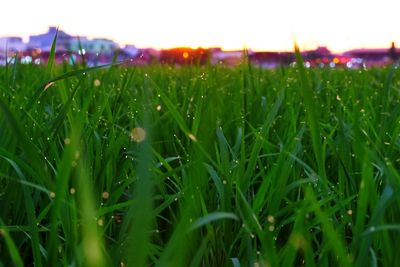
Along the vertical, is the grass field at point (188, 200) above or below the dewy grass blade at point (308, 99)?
below

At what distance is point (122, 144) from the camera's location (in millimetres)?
1168

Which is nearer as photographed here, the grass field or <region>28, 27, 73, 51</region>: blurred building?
the grass field

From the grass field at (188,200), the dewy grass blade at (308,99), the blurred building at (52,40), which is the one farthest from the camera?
the blurred building at (52,40)

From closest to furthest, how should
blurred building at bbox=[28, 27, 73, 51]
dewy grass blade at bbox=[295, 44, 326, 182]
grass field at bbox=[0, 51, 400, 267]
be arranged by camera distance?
grass field at bbox=[0, 51, 400, 267]
dewy grass blade at bbox=[295, 44, 326, 182]
blurred building at bbox=[28, 27, 73, 51]

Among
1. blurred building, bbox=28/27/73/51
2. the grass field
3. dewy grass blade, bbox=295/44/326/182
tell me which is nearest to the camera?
the grass field

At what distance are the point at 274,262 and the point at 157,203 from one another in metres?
0.49

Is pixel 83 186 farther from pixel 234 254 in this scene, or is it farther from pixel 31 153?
pixel 234 254

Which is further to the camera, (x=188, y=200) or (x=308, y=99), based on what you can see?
(x=308, y=99)

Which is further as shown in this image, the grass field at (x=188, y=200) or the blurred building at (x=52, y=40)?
the blurred building at (x=52, y=40)

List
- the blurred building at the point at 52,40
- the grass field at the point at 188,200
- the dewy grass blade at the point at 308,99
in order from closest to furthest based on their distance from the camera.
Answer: the grass field at the point at 188,200
the dewy grass blade at the point at 308,99
the blurred building at the point at 52,40

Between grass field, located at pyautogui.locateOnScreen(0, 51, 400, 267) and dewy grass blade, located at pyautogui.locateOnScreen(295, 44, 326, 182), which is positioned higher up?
dewy grass blade, located at pyautogui.locateOnScreen(295, 44, 326, 182)

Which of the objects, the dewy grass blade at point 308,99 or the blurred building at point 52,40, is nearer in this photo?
the dewy grass blade at point 308,99

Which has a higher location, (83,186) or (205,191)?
(83,186)

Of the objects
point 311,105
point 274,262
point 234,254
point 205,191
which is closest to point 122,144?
point 205,191
